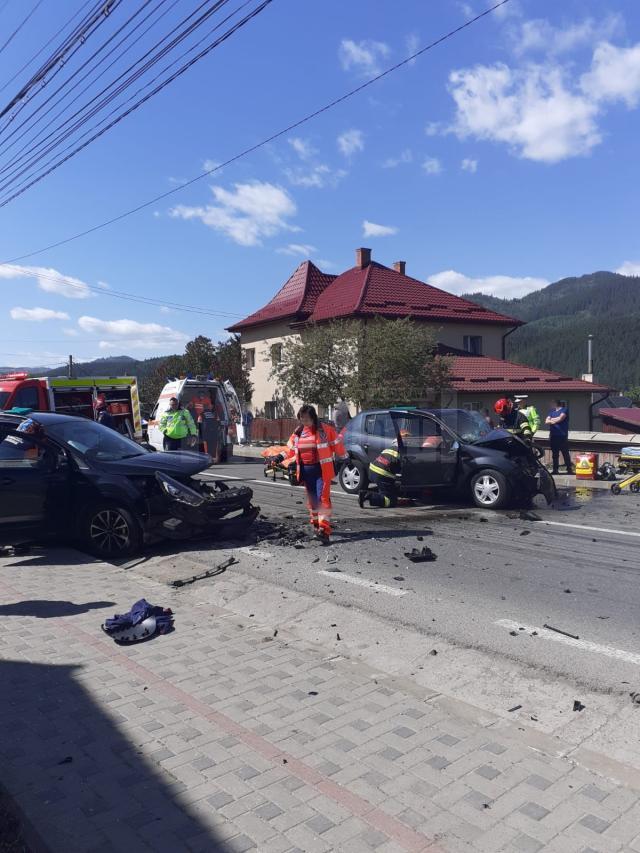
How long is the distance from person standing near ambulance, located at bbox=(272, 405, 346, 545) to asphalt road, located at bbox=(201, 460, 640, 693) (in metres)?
0.31

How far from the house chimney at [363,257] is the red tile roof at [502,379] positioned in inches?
320

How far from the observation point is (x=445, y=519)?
1002 cm

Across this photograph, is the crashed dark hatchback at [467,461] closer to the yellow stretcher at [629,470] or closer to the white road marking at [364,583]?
the yellow stretcher at [629,470]

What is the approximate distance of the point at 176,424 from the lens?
14133mm

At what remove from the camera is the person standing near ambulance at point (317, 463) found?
27.5ft

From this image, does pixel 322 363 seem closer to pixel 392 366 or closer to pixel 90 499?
pixel 392 366

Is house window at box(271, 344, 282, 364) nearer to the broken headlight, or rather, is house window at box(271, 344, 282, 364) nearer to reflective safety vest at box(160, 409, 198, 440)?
reflective safety vest at box(160, 409, 198, 440)

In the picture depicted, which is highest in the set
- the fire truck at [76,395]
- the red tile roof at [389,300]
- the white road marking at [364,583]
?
the red tile roof at [389,300]

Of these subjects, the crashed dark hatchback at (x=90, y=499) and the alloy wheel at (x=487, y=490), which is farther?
the alloy wheel at (x=487, y=490)

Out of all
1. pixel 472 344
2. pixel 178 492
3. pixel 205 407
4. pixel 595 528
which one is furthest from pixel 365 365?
pixel 178 492

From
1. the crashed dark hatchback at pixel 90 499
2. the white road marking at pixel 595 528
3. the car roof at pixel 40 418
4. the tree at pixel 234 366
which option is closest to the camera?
the crashed dark hatchback at pixel 90 499

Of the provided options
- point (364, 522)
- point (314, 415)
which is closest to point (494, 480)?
point (364, 522)

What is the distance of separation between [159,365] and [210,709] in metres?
56.0

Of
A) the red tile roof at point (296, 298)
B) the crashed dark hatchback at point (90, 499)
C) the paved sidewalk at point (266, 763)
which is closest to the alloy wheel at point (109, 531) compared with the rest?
the crashed dark hatchback at point (90, 499)
